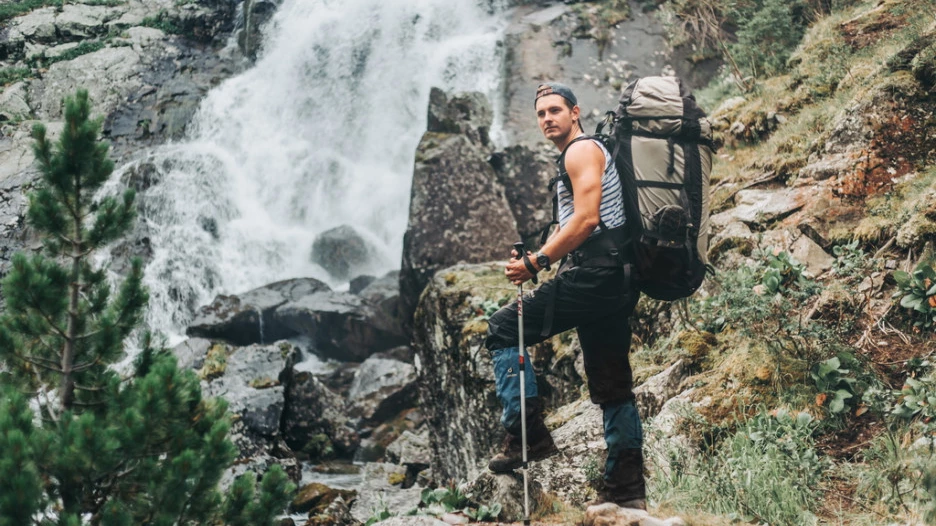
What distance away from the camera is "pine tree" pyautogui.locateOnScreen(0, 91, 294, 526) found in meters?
3.45

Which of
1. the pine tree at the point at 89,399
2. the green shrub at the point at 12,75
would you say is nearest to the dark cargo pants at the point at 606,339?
the pine tree at the point at 89,399

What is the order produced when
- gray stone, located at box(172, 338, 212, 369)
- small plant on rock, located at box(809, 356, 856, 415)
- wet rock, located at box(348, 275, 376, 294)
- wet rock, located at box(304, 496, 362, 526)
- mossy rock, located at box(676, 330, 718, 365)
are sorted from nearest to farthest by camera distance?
small plant on rock, located at box(809, 356, 856, 415) → mossy rock, located at box(676, 330, 718, 365) → wet rock, located at box(304, 496, 362, 526) → gray stone, located at box(172, 338, 212, 369) → wet rock, located at box(348, 275, 376, 294)

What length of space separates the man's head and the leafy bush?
2.59 meters

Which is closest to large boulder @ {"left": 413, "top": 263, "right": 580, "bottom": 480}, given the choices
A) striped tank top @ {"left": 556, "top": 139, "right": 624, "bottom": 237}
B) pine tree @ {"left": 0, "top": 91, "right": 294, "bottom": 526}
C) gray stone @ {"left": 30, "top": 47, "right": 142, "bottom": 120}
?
striped tank top @ {"left": 556, "top": 139, "right": 624, "bottom": 237}

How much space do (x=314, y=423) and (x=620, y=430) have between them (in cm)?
1054

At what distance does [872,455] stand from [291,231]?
64.7ft

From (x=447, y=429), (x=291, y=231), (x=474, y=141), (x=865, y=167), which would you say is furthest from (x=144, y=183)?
(x=865, y=167)

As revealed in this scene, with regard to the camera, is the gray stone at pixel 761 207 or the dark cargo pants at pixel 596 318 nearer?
the dark cargo pants at pixel 596 318

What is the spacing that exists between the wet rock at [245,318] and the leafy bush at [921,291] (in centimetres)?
1502

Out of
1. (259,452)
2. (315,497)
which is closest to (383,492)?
(315,497)

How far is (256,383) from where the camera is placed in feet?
43.2

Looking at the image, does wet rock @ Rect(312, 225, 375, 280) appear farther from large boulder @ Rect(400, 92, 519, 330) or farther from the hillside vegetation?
the hillside vegetation

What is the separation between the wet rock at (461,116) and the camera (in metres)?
17.0

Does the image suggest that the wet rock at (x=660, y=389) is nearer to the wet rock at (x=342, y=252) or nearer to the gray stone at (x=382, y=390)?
the gray stone at (x=382, y=390)
